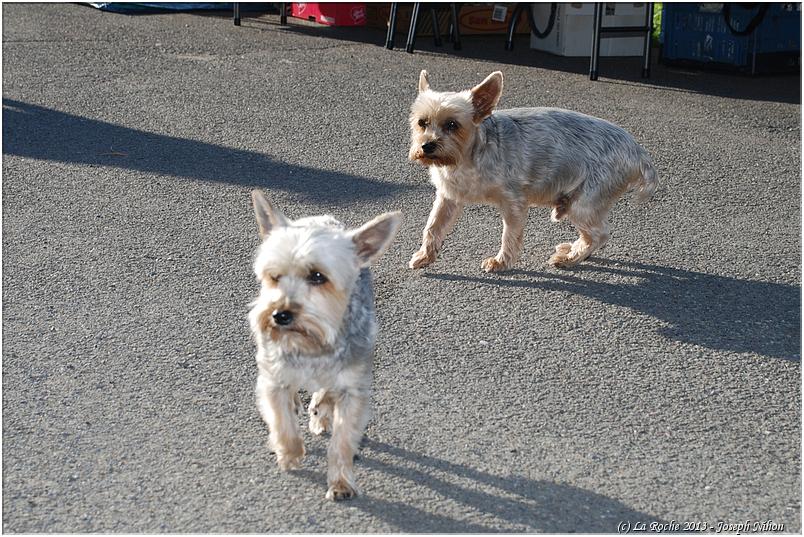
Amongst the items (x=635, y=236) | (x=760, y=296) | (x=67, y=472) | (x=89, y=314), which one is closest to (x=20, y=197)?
(x=89, y=314)

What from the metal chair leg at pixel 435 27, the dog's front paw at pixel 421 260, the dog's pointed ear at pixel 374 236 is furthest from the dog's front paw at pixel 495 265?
the metal chair leg at pixel 435 27

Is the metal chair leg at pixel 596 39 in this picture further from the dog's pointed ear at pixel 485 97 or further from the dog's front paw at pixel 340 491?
the dog's front paw at pixel 340 491

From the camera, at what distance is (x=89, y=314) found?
5621 mm

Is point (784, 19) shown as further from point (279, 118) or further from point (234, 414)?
point (234, 414)

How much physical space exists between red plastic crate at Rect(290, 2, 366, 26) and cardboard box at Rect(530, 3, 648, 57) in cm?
299

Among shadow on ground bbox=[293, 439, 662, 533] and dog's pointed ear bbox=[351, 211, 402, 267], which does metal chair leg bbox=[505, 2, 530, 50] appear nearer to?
dog's pointed ear bbox=[351, 211, 402, 267]

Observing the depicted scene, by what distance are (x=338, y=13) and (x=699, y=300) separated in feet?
34.5

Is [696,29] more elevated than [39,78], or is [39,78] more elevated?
[696,29]

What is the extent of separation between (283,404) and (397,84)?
27.2 ft

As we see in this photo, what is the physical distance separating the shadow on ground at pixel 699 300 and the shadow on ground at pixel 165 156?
192cm

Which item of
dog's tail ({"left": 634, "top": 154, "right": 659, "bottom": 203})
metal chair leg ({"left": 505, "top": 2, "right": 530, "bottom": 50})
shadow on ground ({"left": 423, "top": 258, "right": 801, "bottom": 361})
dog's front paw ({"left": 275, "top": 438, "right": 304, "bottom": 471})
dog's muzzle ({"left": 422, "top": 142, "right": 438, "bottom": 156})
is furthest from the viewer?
metal chair leg ({"left": 505, "top": 2, "right": 530, "bottom": 50})

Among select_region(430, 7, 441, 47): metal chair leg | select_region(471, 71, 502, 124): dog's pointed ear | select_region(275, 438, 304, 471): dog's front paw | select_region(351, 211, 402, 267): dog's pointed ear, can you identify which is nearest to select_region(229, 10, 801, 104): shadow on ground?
select_region(430, 7, 441, 47): metal chair leg

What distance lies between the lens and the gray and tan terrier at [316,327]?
148 inches

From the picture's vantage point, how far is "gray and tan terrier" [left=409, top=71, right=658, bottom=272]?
6320 mm
